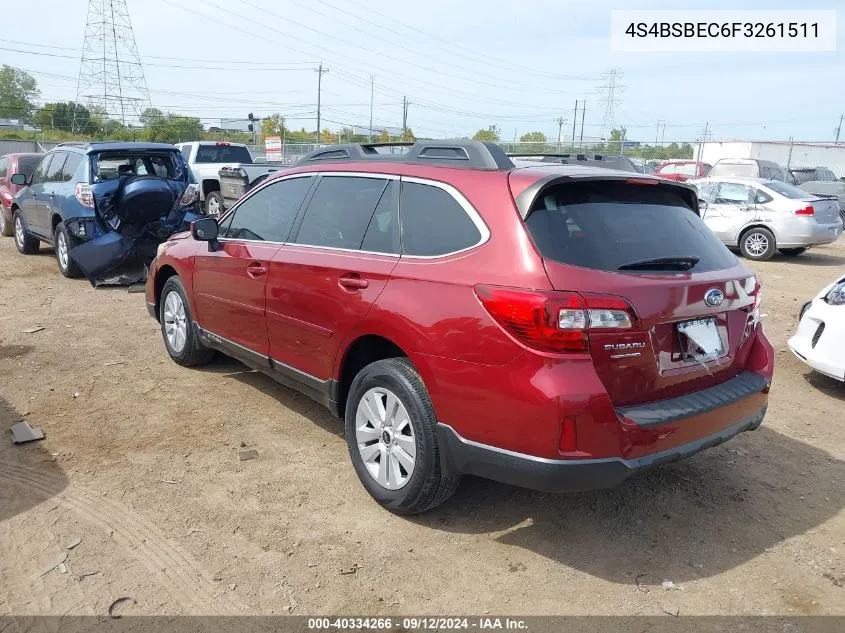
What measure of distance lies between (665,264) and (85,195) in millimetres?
7780

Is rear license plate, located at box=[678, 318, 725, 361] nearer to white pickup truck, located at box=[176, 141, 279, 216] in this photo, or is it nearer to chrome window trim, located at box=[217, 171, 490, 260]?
chrome window trim, located at box=[217, 171, 490, 260]

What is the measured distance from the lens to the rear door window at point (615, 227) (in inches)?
114

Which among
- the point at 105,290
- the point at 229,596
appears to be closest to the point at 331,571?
the point at 229,596

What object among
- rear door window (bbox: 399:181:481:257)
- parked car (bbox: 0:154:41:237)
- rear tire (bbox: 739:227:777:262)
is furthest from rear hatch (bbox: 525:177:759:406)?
parked car (bbox: 0:154:41:237)

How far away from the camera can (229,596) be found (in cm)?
280

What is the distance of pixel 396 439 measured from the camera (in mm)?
3336

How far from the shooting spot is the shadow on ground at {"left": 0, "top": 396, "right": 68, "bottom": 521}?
3.47 meters

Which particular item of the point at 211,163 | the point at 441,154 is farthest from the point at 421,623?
the point at 211,163

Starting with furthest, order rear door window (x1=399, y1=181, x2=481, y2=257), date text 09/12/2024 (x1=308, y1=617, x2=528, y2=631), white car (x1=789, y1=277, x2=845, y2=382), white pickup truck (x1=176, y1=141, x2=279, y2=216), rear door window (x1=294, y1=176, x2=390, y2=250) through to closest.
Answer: white pickup truck (x1=176, y1=141, x2=279, y2=216) → white car (x1=789, y1=277, x2=845, y2=382) → rear door window (x1=294, y1=176, x2=390, y2=250) → rear door window (x1=399, y1=181, x2=481, y2=257) → date text 09/12/2024 (x1=308, y1=617, x2=528, y2=631)

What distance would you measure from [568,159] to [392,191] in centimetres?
112

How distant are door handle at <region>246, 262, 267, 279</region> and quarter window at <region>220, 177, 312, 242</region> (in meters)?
0.19

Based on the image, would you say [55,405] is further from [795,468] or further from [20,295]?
[795,468]

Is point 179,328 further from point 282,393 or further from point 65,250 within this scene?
point 65,250

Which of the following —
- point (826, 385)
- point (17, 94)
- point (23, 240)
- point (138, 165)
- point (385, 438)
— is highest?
point (17, 94)
